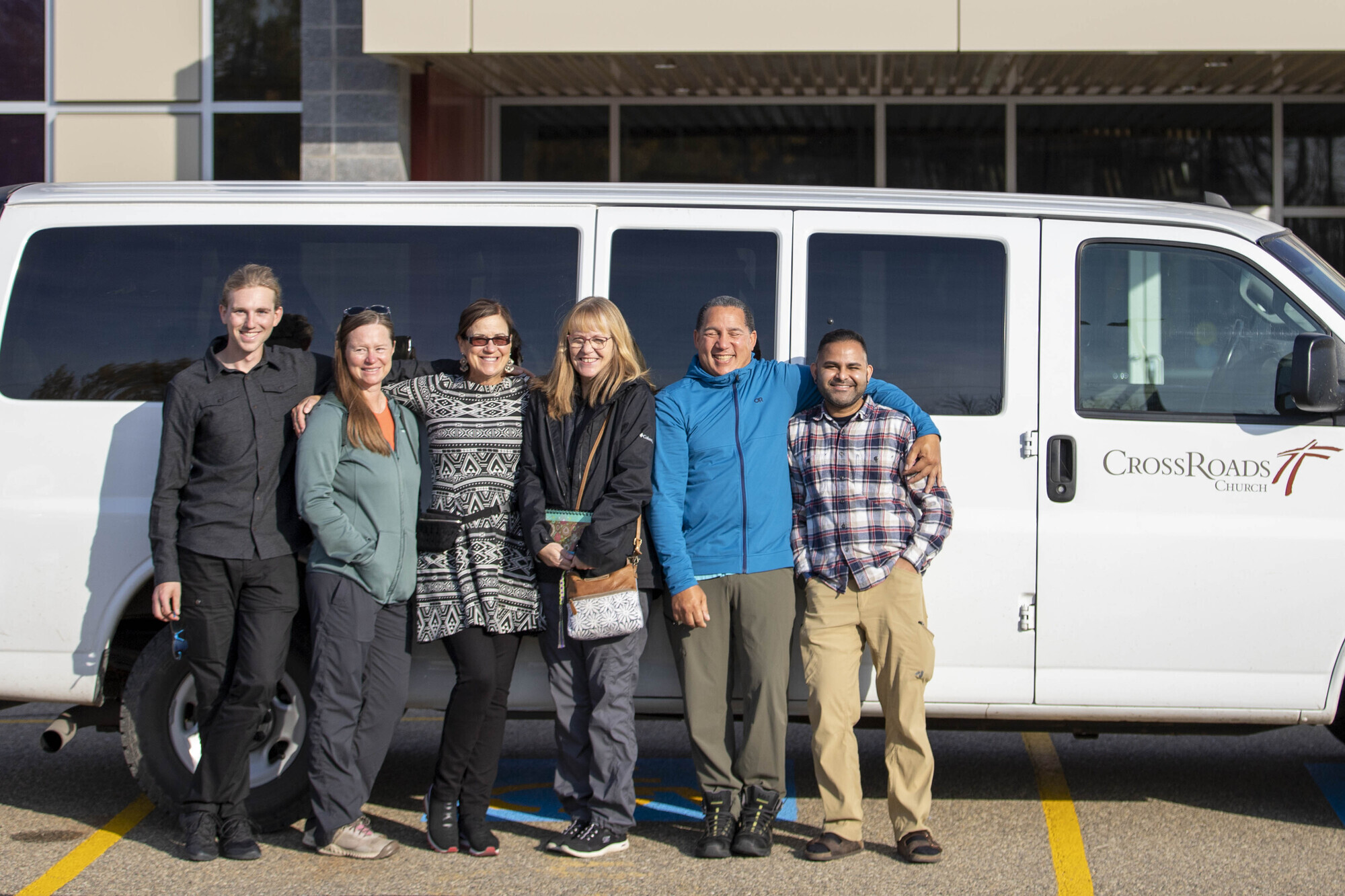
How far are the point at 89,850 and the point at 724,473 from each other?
2547 mm

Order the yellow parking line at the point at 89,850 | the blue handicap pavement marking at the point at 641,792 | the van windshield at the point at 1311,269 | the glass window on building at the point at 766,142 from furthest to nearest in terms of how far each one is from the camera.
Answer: the glass window on building at the point at 766,142 → the blue handicap pavement marking at the point at 641,792 → the van windshield at the point at 1311,269 → the yellow parking line at the point at 89,850

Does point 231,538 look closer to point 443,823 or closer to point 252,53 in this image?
point 443,823

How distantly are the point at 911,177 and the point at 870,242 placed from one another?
6813mm

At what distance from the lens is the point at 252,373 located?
419cm

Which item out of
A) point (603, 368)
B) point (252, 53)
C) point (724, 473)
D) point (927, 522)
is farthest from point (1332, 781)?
point (252, 53)

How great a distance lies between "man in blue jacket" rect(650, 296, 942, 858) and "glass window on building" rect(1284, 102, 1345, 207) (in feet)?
26.9

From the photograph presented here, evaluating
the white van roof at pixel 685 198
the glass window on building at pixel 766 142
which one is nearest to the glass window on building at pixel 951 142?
the glass window on building at pixel 766 142

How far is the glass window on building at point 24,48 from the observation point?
35.2 feet

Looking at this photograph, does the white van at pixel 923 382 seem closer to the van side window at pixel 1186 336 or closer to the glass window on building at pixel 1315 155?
the van side window at pixel 1186 336

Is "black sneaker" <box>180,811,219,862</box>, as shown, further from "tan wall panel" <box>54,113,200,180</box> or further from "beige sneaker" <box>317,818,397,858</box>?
"tan wall panel" <box>54,113,200,180</box>

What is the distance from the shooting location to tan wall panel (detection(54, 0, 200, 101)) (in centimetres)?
1048

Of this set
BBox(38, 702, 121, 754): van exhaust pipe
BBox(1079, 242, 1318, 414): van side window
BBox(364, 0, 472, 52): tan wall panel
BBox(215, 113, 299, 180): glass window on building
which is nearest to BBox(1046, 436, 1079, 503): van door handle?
BBox(1079, 242, 1318, 414): van side window

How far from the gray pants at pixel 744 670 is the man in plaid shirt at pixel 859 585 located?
0.11 metres

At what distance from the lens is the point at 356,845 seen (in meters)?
4.18
